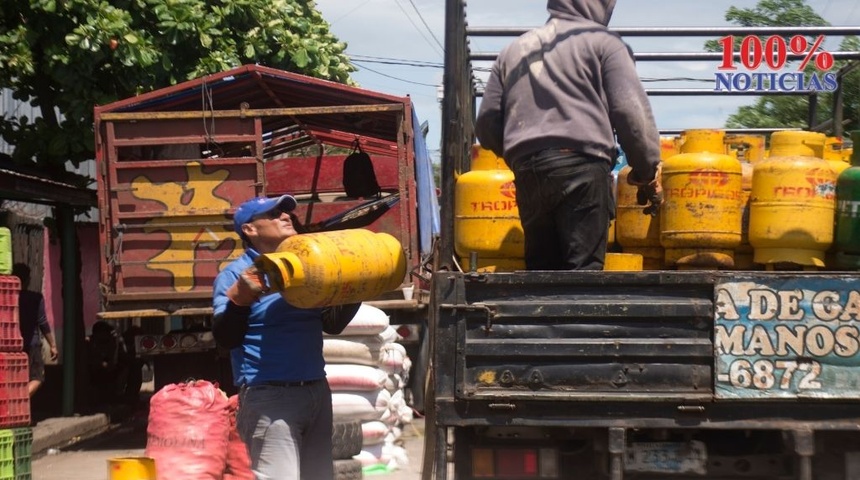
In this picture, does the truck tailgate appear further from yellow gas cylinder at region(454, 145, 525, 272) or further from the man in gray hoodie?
yellow gas cylinder at region(454, 145, 525, 272)

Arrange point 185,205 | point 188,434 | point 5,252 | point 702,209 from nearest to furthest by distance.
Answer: point 702,209 → point 188,434 → point 5,252 → point 185,205

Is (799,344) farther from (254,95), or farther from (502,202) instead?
(254,95)

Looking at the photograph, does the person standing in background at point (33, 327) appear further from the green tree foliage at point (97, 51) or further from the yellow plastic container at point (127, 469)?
the yellow plastic container at point (127, 469)

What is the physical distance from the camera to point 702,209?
5.07 m

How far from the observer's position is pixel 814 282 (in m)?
4.32

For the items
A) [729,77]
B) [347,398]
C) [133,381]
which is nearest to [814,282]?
[729,77]

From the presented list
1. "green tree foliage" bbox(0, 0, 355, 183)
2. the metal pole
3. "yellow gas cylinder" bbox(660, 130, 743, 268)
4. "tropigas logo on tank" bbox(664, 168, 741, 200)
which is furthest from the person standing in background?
"tropigas logo on tank" bbox(664, 168, 741, 200)

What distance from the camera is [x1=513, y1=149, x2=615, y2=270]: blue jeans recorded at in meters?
4.77

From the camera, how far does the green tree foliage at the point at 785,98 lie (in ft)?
43.0

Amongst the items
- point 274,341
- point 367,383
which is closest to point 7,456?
point 367,383

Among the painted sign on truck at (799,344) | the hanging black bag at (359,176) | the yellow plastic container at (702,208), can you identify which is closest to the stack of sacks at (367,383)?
the yellow plastic container at (702,208)

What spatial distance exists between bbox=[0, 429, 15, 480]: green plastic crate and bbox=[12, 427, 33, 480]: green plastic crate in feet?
0.07

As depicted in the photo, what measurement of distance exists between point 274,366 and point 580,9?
2.01 meters

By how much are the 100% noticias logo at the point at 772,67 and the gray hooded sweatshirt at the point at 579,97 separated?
2595mm
